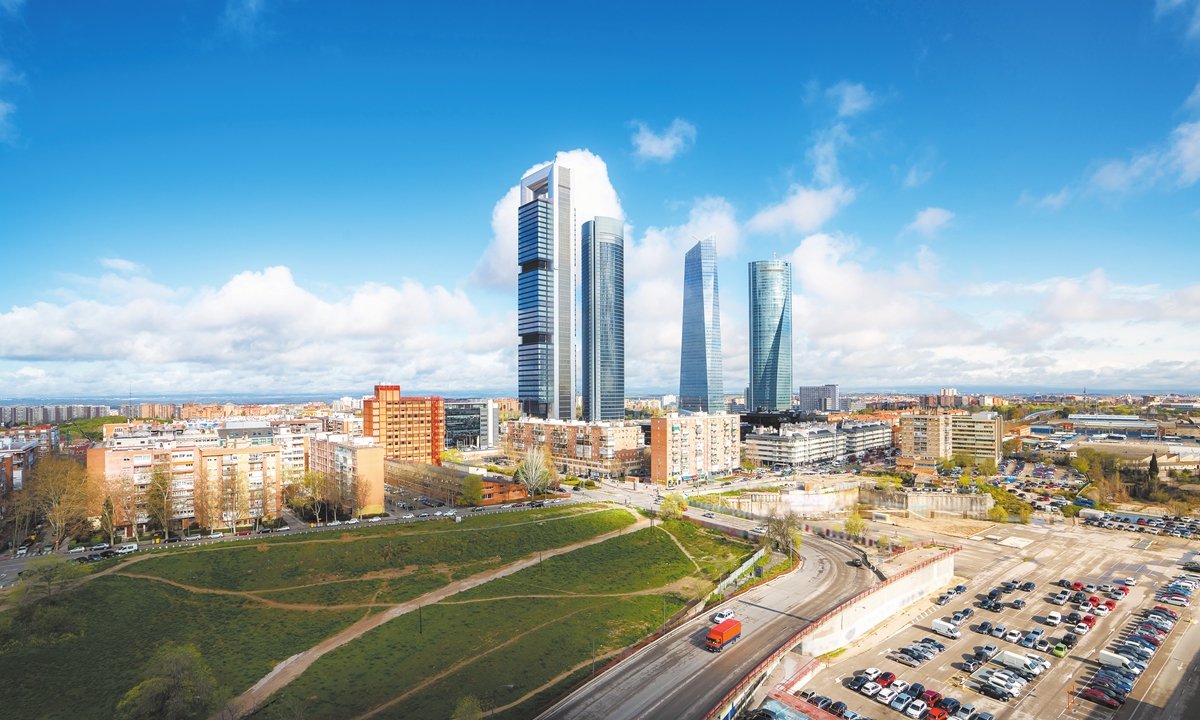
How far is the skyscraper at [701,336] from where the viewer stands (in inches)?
6216

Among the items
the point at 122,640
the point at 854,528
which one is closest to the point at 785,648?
the point at 854,528

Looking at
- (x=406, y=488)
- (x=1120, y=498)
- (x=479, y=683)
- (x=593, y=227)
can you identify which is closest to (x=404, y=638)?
(x=479, y=683)

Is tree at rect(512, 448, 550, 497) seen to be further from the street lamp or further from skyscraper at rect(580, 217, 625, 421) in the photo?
skyscraper at rect(580, 217, 625, 421)

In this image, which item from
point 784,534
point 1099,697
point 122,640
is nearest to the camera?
point 1099,697

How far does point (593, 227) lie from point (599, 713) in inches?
5275

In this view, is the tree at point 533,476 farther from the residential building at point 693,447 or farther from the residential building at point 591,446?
the residential building at point 693,447

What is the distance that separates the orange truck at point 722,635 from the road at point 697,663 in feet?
1.22

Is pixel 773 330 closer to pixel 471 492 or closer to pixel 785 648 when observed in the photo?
pixel 471 492

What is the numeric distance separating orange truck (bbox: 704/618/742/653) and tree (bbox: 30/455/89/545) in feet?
182

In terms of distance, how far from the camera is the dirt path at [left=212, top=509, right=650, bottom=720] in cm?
2704

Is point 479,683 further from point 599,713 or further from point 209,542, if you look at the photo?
point 209,542

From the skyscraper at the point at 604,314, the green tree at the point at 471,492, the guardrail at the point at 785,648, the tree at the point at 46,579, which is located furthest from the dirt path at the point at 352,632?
the skyscraper at the point at 604,314

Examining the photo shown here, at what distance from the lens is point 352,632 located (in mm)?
34125

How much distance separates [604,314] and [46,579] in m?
123
